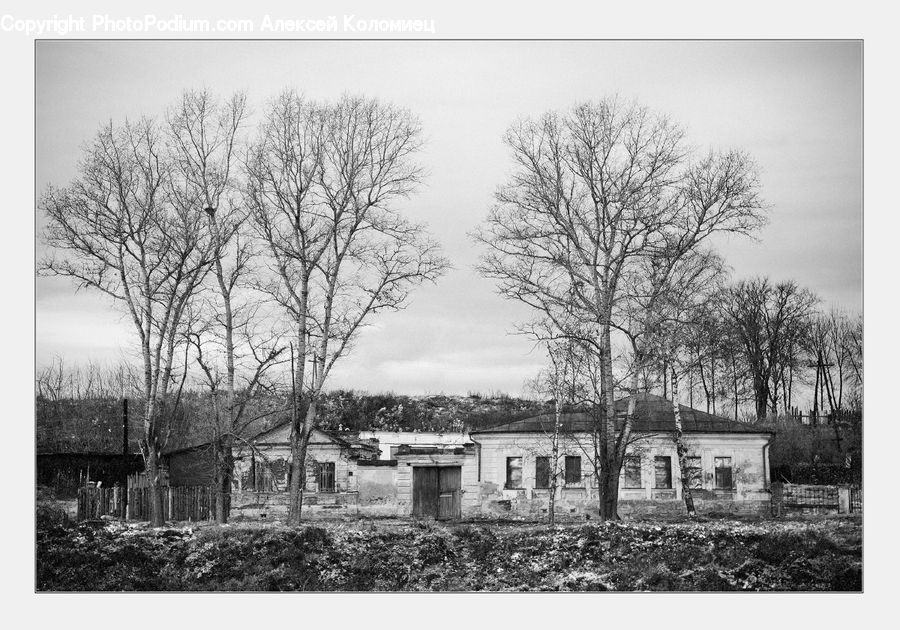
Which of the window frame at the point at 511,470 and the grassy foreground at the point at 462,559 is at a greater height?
the window frame at the point at 511,470

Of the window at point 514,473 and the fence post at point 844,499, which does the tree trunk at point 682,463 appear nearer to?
the fence post at point 844,499

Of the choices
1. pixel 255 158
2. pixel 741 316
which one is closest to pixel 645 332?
pixel 741 316

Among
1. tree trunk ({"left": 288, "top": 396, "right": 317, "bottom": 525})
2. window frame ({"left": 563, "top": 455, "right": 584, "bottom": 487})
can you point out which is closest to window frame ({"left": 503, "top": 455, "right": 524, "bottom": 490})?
window frame ({"left": 563, "top": 455, "right": 584, "bottom": 487})

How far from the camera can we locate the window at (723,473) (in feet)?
42.1

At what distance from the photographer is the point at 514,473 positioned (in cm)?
1405

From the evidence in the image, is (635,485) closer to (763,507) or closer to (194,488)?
(763,507)

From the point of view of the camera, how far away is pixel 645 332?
38.2ft

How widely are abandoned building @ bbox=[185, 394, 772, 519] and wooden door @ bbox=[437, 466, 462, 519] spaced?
2 centimetres

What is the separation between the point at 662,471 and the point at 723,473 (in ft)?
2.97

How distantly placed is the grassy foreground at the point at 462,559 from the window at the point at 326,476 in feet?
6.83

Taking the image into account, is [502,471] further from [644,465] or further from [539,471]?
[644,465]

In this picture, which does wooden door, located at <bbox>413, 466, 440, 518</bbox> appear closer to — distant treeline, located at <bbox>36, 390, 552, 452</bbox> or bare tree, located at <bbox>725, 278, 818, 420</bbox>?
distant treeline, located at <bbox>36, 390, 552, 452</bbox>

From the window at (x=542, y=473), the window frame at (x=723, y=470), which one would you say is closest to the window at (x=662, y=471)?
the window frame at (x=723, y=470)

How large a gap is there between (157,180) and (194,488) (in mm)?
4379
